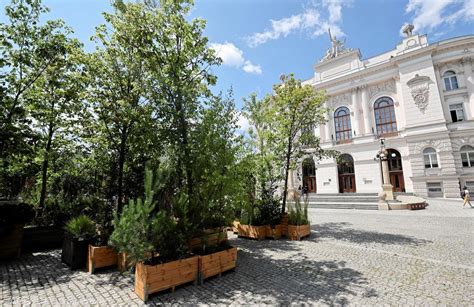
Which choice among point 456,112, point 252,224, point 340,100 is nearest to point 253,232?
point 252,224

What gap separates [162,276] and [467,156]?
26.4 m

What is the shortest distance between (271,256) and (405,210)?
13.4 m

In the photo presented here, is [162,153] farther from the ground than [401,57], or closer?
closer

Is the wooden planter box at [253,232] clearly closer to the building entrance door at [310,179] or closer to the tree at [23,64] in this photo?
the tree at [23,64]

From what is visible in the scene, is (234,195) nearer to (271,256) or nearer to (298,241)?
(271,256)

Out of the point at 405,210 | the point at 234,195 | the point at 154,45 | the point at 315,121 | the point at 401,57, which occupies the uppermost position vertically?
the point at 401,57

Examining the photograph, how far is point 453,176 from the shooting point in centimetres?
1942

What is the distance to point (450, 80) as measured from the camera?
69.7 ft

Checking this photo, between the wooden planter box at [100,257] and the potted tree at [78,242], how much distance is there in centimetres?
23

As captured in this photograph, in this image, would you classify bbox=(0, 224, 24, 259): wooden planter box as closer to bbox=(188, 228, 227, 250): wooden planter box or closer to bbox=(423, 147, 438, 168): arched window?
bbox=(188, 228, 227, 250): wooden planter box

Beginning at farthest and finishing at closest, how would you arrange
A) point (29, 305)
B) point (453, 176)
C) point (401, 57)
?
point (401, 57), point (453, 176), point (29, 305)

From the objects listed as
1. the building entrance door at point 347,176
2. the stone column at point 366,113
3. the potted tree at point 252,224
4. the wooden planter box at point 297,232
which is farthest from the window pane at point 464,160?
the potted tree at point 252,224

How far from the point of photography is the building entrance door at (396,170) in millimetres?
22734

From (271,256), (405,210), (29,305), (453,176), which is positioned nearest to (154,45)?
(29,305)
